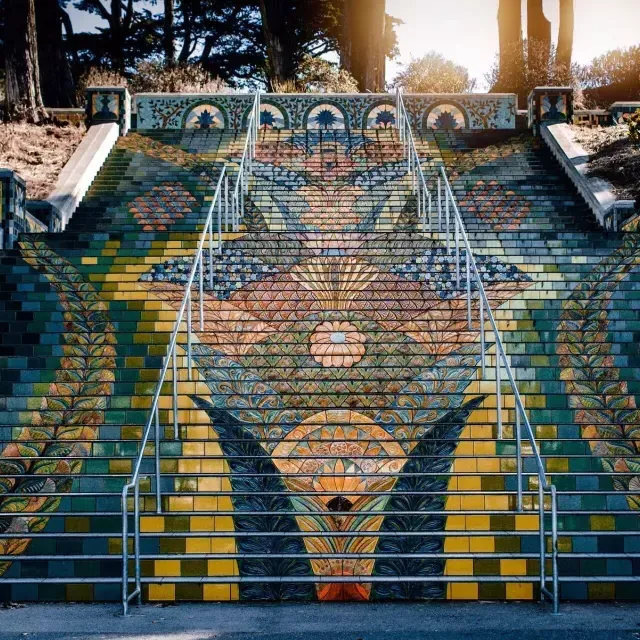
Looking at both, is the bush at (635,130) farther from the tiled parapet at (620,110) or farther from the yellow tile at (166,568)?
the yellow tile at (166,568)

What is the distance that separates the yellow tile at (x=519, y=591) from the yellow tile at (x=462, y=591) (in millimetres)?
236

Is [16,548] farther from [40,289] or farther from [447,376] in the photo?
[447,376]

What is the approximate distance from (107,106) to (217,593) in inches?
427

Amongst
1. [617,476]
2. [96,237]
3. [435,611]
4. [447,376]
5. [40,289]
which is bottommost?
[435,611]

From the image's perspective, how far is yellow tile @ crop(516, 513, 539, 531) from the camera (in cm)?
688

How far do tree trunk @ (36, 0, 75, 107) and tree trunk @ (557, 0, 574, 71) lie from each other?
12.1m

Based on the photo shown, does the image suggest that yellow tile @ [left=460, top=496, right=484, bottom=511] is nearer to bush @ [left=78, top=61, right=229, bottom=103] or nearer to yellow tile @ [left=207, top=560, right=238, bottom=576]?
yellow tile @ [left=207, top=560, right=238, bottom=576]

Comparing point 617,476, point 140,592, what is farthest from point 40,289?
point 617,476

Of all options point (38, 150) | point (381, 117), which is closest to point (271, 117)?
point (381, 117)

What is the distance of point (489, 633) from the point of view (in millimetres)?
5453

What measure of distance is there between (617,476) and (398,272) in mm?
3487

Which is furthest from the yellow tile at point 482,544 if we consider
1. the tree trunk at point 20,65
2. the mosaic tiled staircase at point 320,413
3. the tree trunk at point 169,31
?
the tree trunk at point 169,31

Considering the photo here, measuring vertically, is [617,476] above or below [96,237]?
below

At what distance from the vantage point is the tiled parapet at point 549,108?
1538cm
